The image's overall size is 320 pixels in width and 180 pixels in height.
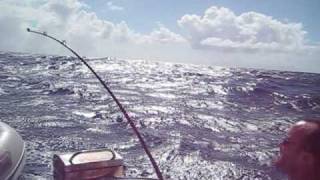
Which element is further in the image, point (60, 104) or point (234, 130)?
point (60, 104)

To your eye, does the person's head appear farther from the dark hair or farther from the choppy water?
the choppy water

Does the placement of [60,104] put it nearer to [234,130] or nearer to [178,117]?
[178,117]

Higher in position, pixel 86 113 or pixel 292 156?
pixel 292 156

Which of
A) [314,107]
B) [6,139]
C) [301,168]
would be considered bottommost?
[314,107]

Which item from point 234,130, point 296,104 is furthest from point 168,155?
point 296,104

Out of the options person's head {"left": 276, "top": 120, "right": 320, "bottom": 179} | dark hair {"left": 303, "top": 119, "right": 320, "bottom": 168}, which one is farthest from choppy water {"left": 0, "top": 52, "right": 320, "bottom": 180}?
dark hair {"left": 303, "top": 119, "right": 320, "bottom": 168}

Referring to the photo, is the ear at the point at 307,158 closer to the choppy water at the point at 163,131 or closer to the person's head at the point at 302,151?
the person's head at the point at 302,151

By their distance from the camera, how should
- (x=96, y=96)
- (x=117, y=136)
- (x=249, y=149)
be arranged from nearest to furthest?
(x=249, y=149) < (x=117, y=136) < (x=96, y=96)

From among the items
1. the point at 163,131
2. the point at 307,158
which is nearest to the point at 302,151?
the point at 307,158
